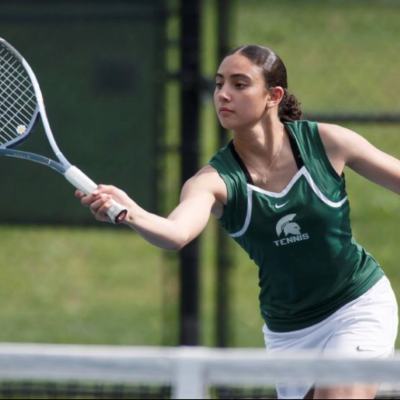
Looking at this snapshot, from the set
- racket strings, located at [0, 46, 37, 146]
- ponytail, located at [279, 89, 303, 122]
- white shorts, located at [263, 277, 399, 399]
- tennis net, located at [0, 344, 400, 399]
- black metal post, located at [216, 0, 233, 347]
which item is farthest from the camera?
black metal post, located at [216, 0, 233, 347]

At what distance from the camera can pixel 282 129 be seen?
395 centimetres

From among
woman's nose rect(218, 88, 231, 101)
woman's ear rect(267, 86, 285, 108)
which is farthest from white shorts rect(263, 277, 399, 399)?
woman's nose rect(218, 88, 231, 101)

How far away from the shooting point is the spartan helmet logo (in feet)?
12.4

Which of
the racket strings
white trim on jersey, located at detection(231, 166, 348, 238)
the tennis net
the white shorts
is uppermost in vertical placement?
the racket strings

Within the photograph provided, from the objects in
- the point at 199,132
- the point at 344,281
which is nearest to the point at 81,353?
the point at 344,281

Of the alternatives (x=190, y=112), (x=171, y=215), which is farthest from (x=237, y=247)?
(x=171, y=215)

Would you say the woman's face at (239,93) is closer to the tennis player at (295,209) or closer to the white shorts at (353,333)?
the tennis player at (295,209)

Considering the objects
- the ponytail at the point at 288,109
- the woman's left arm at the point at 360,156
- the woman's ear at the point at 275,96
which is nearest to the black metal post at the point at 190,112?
the ponytail at the point at 288,109

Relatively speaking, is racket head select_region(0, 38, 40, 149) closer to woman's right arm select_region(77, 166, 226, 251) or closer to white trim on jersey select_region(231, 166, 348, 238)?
woman's right arm select_region(77, 166, 226, 251)

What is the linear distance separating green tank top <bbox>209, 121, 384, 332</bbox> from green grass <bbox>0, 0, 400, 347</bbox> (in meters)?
3.03

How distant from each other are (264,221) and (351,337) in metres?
0.48

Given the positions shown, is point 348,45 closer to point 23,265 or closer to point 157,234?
point 23,265

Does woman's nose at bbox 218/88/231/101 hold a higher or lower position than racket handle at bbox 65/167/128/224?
higher

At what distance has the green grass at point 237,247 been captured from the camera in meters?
7.78
